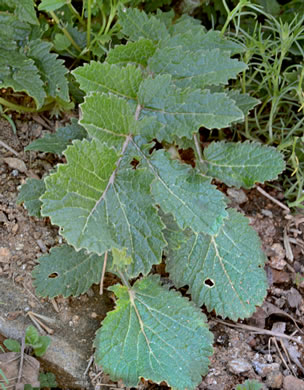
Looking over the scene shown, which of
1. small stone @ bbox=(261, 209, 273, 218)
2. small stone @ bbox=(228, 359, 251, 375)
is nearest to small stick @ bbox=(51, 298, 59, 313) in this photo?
small stone @ bbox=(228, 359, 251, 375)

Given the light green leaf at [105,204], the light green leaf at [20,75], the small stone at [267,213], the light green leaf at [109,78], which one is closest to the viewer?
the light green leaf at [105,204]

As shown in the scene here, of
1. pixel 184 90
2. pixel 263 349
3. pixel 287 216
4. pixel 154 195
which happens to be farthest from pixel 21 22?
pixel 263 349

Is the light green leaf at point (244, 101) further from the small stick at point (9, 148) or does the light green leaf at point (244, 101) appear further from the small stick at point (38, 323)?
the small stick at point (38, 323)

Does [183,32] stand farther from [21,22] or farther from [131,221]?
[131,221]

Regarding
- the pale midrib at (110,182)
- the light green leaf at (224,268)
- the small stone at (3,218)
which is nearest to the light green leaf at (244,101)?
the light green leaf at (224,268)

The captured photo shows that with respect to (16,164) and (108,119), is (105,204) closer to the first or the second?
(108,119)

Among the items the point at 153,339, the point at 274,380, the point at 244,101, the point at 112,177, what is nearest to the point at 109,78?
the point at 112,177

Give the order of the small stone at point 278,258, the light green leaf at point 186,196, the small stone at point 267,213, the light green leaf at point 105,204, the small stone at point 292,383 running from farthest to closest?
1. the small stone at point 267,213
2. the small stone at point 278,258
3. the small stone at point 292,383
4. the light green leaf at point 186,196
5. the light green leaf at point 105,204
